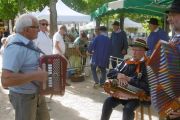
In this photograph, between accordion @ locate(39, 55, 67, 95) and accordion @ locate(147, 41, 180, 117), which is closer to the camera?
accordion @ locate(147, 41, 180, 117)

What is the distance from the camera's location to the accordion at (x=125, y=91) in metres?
5.23

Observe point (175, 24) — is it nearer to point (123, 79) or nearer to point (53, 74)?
point (53, 74)

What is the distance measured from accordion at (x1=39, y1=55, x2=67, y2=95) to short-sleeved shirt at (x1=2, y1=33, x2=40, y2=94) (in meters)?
0.10

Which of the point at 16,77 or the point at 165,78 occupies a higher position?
the point at 165,78

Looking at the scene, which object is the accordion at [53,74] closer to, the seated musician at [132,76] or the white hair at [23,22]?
the white hair at [23,22]

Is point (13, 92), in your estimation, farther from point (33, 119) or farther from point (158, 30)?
point (158, 30)

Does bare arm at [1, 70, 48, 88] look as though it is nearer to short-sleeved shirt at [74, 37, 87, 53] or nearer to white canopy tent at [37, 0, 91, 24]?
short-sleeved shirt at [74, 37, 87, 53]

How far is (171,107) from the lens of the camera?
2.89 metres

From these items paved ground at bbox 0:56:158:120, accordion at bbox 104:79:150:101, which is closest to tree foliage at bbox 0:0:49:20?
paved ground at bbox 0:56:158:120

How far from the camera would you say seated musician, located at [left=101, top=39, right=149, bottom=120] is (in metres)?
5.30

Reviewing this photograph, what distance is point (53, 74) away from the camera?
3.97 m

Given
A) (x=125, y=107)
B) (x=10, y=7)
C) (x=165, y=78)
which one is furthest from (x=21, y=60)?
(x=10, y=7)

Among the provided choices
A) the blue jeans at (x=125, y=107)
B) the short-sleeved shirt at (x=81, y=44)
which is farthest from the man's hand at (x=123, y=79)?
the short-sleeved shirt at (x=81, y=44)

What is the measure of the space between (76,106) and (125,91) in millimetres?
2808
